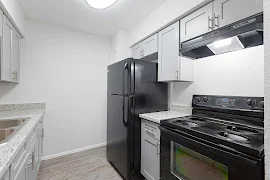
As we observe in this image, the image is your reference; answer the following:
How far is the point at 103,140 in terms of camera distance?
3.04 meters

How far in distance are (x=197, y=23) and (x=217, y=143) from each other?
4.03 feet

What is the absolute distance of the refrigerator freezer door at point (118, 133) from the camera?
6.03 ft

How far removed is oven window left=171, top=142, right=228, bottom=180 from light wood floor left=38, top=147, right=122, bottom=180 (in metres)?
1.05

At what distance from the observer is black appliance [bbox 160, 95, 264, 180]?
2.62 feet

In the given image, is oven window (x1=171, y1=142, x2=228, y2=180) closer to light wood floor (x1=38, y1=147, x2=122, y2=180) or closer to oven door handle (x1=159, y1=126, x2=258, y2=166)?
oven door handle (x1=159, y1=126, x2=258, y2=166)

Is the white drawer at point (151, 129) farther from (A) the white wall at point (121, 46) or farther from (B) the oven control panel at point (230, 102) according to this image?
(A) the white wall at point (121, 46)

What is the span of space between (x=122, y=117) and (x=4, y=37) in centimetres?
168

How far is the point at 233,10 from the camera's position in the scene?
1183mm

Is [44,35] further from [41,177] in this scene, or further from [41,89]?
[41,177]

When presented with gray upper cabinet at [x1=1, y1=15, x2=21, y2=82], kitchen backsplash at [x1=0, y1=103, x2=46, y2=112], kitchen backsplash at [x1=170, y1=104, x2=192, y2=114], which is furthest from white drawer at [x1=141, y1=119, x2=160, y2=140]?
kitchen backsplash at [x1=0, y1=103, x2=46, y2=112]

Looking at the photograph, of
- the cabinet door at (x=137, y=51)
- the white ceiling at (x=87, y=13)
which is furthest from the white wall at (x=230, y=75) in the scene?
the white ceiling at (x=87, y=13)

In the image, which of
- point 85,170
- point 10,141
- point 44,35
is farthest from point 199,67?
point 44,35

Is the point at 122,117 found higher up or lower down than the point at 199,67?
lower down

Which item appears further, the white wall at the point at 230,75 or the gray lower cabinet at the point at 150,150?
the gray lower cabinet at the point at 150,150
